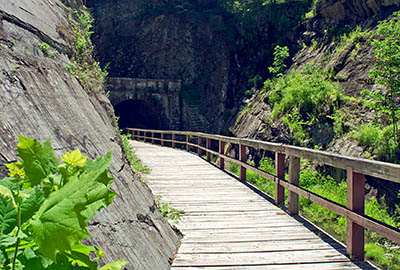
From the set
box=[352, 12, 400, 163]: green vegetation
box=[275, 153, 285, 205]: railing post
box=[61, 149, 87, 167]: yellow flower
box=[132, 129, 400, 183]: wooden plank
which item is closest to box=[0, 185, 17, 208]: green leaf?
box=[61, 149, 87, 167]: yellow flower

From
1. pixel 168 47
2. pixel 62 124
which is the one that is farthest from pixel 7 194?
pixel 168 47

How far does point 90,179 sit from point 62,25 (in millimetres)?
4432

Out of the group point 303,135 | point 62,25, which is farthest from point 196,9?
point 62,25

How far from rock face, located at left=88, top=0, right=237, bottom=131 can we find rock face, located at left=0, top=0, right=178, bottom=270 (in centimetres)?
1745

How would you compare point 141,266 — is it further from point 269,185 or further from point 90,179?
point 269,185

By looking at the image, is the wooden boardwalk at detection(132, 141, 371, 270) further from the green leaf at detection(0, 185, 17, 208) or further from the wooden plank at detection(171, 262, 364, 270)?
the green leaf at detection(0, 185, 17, 208)

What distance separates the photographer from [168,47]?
22.9 metres

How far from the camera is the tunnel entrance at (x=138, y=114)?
22.9 metres

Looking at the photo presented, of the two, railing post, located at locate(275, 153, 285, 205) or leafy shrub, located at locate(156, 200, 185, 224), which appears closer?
leafy shrub, located at locate(156, 200, 185, 224)

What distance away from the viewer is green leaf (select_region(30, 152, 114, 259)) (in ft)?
2.17

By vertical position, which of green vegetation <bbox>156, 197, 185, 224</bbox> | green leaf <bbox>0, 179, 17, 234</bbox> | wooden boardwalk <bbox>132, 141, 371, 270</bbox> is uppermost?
green leaf <bbox>0, 179, 17, 234</bbox>

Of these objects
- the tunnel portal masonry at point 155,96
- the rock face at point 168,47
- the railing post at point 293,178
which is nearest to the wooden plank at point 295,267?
the railing post at point 293,178

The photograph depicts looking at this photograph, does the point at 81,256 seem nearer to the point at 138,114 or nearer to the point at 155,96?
the point at 155,96

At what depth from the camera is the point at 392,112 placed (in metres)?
7.81
